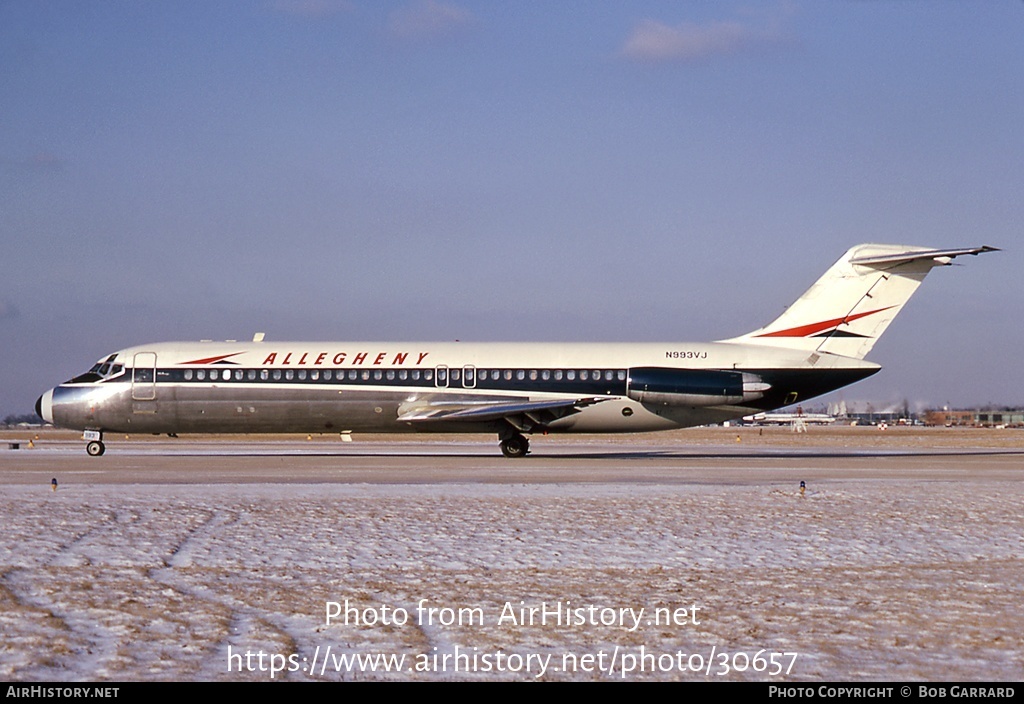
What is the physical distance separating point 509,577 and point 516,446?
73.4 feet

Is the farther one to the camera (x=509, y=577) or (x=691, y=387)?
(x=691, y=387)

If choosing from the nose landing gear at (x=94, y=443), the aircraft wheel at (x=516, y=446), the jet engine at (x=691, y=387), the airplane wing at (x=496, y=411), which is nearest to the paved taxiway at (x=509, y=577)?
the airplane wing at (x=496, y=411)

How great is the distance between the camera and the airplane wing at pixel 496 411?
31828mm

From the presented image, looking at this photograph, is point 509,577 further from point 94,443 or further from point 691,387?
point 94,443

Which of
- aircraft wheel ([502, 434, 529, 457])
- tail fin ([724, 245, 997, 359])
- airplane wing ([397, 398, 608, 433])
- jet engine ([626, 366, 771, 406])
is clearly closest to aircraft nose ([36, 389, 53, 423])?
airplane wing ([397, 398, 608, 433])

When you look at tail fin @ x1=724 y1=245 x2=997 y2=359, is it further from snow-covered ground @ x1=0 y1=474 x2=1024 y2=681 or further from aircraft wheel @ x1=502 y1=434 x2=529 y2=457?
snow-covered ground @ x1=0 y1=474 x2=1024 y2=681

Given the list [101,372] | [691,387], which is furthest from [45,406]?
[691,387]

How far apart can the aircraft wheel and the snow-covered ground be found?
51.2 ft

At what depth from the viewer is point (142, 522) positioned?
1414 cm

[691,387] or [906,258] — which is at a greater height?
[906,258]

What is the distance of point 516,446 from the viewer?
3291cm

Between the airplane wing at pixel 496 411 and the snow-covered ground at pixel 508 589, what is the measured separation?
577 inches

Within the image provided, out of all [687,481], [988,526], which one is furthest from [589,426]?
[988,526]
